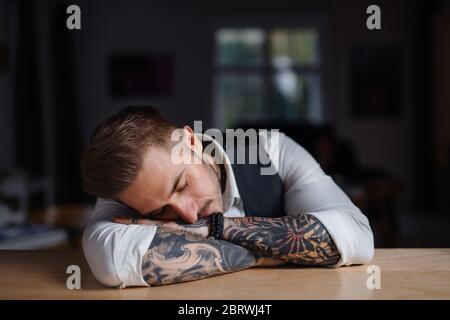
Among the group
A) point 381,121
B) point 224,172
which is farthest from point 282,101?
point 224,172

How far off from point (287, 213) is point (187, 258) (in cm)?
36

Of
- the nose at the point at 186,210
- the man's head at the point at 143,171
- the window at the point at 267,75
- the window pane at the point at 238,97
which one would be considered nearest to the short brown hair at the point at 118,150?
the man's head at the point at 143,171

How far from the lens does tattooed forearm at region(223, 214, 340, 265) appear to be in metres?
1.02

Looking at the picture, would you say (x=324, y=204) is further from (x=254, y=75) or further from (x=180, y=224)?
(x=254, y=75)

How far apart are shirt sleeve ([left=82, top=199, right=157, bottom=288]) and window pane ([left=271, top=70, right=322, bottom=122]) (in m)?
6.31

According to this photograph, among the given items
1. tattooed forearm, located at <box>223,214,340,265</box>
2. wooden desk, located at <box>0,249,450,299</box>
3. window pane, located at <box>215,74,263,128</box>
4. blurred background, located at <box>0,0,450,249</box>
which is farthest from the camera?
window pane, located at <box>215,74,263,128</box>

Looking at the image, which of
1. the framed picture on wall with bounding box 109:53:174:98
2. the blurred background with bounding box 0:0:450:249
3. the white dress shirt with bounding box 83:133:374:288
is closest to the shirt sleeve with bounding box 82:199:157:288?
the white dress shirt with bounding box 83:133:374:288

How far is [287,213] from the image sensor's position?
4.13ft

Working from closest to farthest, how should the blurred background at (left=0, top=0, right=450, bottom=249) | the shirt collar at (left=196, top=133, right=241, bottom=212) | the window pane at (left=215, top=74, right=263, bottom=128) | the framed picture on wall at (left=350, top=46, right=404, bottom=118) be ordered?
the shirt collar at (left=196, top=133, right=241, bottom=212)
the blurred background at (left=0, top=0, right=450, bottom=249)
the framed picture on wall at (left=350, top=46, right=404, bottom=118)
the window pane at (left=215, top=74, right=263, bottom=128)

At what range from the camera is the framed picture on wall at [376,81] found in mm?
7074

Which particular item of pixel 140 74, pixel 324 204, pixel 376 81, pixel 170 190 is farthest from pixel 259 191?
pixel 140 74

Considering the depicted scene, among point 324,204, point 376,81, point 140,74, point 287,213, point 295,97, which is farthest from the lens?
point 140,74

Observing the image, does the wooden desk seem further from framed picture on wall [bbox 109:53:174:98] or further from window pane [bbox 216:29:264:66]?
framed picture on wall [bbox 109:53:174:98]
